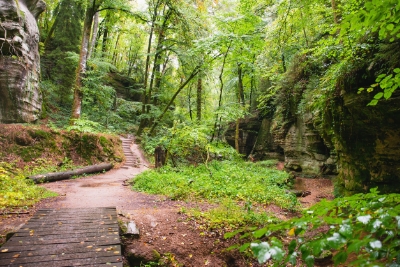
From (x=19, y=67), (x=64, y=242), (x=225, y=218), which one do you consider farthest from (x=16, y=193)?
(x=19, y=67)

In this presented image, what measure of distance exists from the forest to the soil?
1.02 feet

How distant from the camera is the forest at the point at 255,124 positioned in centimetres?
182

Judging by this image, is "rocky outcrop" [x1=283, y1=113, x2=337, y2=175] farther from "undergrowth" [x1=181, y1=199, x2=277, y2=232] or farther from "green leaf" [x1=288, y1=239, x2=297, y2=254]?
"green leaf" [x1=288, y1=239, x2=297, y2=254]

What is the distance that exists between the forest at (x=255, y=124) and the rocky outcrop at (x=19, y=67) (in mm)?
59

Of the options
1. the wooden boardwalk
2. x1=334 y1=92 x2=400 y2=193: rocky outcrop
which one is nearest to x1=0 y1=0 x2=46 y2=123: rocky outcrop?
the wooden boardwalk

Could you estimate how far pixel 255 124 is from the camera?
803 inches

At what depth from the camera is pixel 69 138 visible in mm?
12281

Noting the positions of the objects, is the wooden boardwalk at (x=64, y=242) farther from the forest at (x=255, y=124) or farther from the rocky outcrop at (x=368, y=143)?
the rocky outcrop at (x=368, y=143)

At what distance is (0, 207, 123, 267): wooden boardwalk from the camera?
3258 millimetres

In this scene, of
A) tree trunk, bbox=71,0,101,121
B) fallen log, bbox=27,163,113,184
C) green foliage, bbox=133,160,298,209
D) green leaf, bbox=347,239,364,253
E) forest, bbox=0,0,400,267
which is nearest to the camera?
green leaf, bbox=347,239,364,253

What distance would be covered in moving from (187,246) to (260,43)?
38.4 ft

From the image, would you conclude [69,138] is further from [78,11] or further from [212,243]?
[78,11]

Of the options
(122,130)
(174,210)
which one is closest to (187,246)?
(174,210)

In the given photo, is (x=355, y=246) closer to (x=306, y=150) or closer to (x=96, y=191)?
(x=96, y=191)
